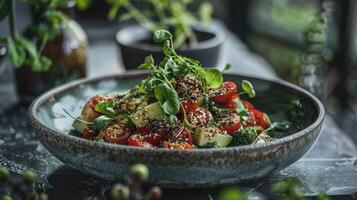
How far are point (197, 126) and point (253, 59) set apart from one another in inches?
52.0

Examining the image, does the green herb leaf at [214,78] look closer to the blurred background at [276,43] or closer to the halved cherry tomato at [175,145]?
the halved cherry tomato at [175,145]

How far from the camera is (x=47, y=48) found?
5.21ft

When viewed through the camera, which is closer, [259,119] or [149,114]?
[149,114]

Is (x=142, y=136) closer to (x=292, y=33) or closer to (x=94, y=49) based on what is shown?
(x=94, y=49)

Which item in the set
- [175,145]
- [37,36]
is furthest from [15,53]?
[175,145]

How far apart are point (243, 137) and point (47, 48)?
748 millimetres

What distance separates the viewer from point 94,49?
242cm

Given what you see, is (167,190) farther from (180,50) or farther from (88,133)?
(180,50)

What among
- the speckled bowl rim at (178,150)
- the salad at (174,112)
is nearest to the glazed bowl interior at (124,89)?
the speckled bowl rim at (178,150)

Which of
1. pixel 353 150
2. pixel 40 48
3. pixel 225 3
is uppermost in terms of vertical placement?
pixel 40 48

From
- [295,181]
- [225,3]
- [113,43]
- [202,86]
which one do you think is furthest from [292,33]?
[295,181]

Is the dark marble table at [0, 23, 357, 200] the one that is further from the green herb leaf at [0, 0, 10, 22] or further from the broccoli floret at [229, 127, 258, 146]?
the green herb leaf at [0, 0, 10, 22]

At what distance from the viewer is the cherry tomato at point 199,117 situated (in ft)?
3.49

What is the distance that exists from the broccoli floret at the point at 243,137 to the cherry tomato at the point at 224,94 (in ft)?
0.30
